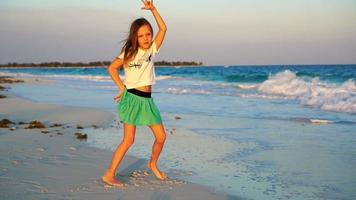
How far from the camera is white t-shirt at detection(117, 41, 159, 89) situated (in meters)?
4.63

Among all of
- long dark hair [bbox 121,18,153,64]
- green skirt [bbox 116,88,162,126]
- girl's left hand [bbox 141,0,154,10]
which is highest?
girl's left hand [bbox 141,0,154,10]

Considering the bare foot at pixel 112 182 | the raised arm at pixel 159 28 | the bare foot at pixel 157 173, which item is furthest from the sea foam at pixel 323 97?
the bare foot at pixel 112 182

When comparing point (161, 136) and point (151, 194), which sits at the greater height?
point (161, 136)

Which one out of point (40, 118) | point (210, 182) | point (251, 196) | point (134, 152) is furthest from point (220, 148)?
point (40, 118)

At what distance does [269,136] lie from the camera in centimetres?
815

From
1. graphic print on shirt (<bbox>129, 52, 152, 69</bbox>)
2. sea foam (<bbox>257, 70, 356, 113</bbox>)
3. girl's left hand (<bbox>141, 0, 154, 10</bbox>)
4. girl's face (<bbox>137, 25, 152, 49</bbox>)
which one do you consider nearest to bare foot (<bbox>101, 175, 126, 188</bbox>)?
graphic print on shirt (<bbox>129, 52, 152, 69</bbox>)

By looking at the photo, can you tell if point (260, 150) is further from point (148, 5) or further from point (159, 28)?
point (148, 5)

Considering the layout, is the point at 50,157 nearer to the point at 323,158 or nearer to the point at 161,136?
the point at 161,136

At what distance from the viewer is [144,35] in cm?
459

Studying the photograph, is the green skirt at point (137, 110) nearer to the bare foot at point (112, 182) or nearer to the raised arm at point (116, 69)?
the raised arm at point (116, 69)

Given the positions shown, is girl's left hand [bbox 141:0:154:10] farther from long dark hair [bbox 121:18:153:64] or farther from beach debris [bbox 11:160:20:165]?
beach debris [bbox 11:160:20:165]

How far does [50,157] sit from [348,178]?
10.9 ft

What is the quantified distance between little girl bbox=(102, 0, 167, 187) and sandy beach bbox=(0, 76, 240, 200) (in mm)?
301

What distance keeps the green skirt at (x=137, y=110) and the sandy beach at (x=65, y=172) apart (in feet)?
1.98
